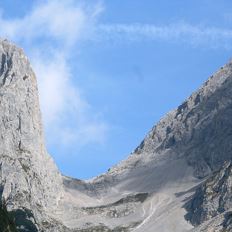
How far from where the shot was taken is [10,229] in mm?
93062

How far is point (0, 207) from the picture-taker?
96812 millimetres

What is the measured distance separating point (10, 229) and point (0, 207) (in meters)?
4.59
